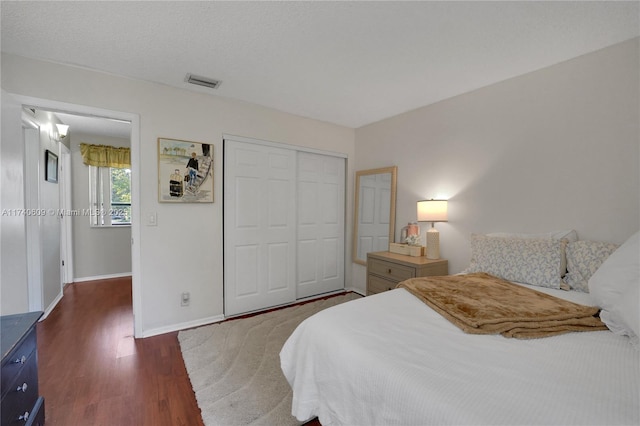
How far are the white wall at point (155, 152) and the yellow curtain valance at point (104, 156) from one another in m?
2.61

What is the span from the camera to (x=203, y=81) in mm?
2525

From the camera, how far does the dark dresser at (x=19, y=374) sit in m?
1.11

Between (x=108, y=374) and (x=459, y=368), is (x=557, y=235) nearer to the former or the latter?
(x=459, y=368)

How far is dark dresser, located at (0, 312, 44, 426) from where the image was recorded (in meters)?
1.11

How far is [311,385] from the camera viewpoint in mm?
1283

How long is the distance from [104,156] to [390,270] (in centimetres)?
474

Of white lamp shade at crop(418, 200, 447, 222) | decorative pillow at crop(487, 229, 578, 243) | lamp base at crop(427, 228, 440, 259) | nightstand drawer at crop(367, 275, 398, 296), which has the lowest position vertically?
nightstand drawer at crop(367, 275, 398, 296)

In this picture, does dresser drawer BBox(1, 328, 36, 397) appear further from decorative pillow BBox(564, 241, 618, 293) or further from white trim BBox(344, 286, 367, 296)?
white trim BBox(344, 286, 367, 296)

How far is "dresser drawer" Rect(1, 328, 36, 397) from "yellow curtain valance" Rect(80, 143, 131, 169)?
3.87m

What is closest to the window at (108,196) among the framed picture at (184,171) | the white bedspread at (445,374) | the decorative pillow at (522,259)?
the framed picture at (184,171)

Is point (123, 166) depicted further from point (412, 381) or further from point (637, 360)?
point (637, 360)

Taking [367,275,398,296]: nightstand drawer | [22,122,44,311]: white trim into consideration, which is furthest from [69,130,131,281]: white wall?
[367,275,398,296]: nightstand drawer

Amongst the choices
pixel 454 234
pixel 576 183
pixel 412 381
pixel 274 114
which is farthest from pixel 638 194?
pixel 274 114

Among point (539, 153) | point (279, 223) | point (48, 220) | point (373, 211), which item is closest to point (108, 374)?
point (279, 223)
